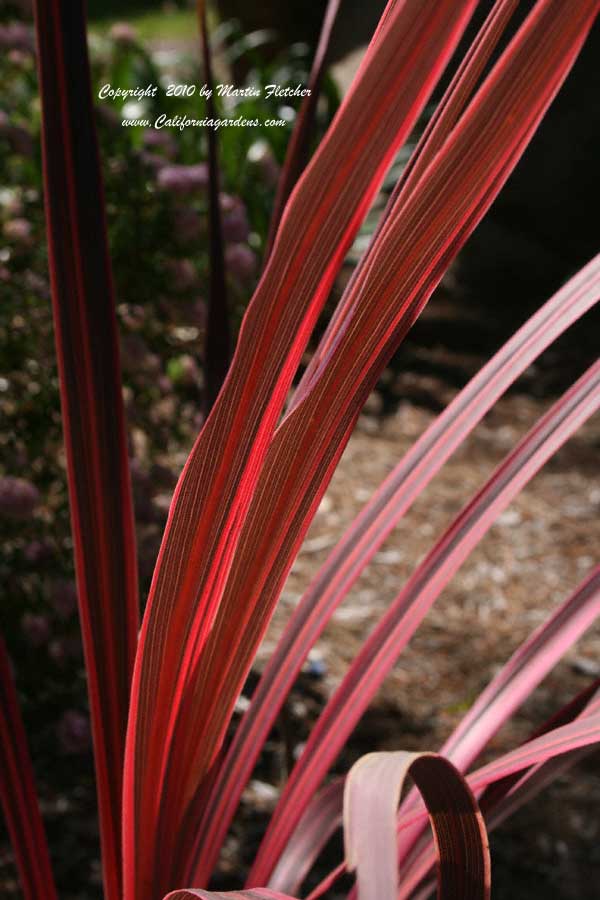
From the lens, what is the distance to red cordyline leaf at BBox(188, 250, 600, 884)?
65cm

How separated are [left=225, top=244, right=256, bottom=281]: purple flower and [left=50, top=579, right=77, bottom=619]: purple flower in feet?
1.73

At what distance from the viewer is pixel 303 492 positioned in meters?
0.46

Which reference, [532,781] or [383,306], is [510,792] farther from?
[383,306]

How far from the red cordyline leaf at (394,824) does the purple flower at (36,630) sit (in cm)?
100

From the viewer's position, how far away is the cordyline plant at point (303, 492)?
377mm

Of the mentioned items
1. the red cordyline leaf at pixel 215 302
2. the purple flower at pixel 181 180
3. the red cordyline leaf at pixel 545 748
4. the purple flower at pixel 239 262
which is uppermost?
the purple flower at pixel 181 180

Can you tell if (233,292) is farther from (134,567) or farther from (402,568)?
(134,567)

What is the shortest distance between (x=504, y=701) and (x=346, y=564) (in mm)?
144

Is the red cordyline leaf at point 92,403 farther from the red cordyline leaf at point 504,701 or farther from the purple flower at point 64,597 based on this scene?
the purple flower at point 64,597

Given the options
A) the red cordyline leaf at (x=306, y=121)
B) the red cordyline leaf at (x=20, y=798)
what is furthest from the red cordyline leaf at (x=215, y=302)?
the red cordyline leaf at (x=20, y=798)

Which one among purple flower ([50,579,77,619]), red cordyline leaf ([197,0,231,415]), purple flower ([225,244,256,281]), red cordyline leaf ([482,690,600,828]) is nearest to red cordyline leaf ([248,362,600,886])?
red cordyline leaf ([482,690,600,828])

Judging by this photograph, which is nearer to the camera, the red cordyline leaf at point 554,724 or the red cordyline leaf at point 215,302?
the red cordyline leaf at point 554,724

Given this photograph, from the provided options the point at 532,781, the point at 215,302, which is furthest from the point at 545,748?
the point at 215,302

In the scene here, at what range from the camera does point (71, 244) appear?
0.58 metres
